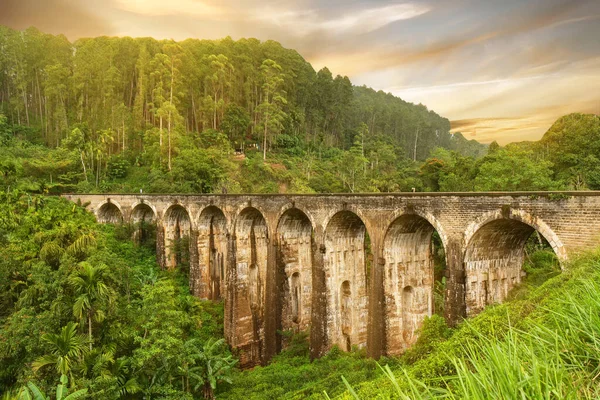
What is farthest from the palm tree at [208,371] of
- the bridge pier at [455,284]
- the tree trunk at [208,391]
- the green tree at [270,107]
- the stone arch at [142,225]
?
the green tree at [270,107]

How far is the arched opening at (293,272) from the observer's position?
739 inches

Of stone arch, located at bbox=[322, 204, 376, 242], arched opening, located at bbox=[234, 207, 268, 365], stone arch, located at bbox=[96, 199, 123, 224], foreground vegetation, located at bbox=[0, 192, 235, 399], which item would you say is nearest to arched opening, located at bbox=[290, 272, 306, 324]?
arched opening, located at bbox=[234, 207, 268, 365]

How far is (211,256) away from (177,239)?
3788mm

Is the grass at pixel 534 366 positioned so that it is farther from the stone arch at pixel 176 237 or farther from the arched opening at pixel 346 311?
the stone arch at pixel 176 237

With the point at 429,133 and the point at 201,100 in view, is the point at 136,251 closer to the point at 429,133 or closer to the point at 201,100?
the point at 201,100

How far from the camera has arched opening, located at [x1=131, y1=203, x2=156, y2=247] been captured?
29719mm

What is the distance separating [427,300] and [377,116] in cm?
7601

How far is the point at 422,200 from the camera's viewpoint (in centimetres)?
1227

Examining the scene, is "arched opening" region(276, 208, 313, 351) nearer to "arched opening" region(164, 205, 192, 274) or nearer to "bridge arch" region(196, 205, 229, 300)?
"bridge arch" region(196, 205, 229, 300)

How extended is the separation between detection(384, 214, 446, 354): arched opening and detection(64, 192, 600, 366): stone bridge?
0.04m

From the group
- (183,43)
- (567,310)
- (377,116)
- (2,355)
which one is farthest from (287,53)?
(567,310)

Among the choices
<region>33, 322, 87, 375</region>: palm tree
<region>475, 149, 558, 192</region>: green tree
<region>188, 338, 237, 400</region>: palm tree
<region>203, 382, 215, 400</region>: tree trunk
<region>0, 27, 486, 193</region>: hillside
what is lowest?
<region>203, 382, 215, 400</region>: tree trunk

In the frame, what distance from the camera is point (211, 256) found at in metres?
25.2

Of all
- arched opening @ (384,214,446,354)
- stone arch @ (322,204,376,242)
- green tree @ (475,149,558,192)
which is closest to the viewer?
arched opening @ (384,214,446,354)
